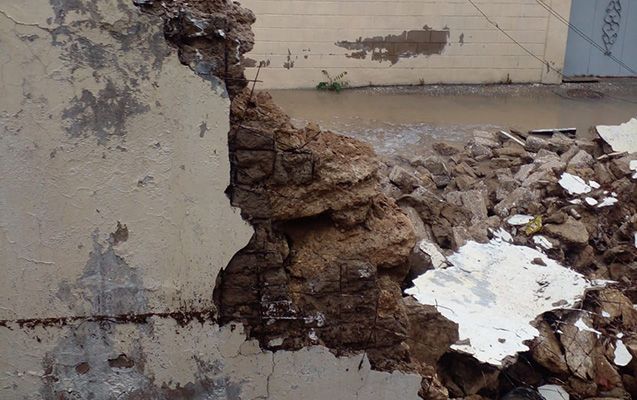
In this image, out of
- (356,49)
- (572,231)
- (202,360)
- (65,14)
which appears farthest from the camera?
(356,49)

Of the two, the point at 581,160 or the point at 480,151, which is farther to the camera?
the point at 480,151

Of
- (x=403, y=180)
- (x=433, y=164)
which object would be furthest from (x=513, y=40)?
Answer: (x=403, y=180)

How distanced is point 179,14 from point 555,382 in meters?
3.56

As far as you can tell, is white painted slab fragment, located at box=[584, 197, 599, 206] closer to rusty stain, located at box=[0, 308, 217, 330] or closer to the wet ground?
the wet ground

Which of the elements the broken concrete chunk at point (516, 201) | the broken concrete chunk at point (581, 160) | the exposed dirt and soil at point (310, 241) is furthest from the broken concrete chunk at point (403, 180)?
the exposed dirt and soil at point (310, 241)

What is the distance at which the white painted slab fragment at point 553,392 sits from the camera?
5.28 meters

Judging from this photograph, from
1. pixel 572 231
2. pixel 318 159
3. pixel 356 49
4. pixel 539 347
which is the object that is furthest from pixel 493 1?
pixel 318 159

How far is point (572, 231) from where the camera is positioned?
A: 7035 mm

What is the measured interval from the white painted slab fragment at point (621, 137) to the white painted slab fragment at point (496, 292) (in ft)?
8.89

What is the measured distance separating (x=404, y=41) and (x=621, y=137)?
3.94 metres

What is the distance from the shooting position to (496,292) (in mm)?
5848

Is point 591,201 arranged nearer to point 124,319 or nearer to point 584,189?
point 584,189

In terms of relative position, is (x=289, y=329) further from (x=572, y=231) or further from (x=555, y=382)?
(x=572, y=231)

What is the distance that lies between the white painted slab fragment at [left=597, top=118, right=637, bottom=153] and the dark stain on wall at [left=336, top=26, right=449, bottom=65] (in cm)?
360
